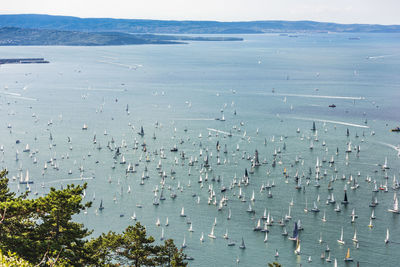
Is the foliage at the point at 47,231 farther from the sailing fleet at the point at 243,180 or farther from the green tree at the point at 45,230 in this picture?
the sailing fleet at the point at 243,180

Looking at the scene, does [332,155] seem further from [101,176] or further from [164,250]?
[164,250]

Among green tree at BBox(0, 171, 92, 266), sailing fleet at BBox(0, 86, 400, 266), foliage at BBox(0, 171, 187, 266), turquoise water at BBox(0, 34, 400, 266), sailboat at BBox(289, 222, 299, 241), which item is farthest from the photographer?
sailing fleet at BBox(0, 86, 400, 266)

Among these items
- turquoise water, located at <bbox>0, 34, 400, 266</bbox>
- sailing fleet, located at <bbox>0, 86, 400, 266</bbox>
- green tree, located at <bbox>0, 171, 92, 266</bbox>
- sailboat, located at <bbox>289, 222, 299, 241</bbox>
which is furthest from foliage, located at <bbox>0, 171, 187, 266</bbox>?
sailboat, located at <bbox>289, 222, 299, 241</bbox>

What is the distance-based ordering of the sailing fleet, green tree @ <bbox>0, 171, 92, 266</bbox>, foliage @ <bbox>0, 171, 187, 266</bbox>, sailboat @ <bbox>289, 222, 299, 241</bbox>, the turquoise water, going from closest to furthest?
foliage @ <bbox>0, 171, 187, 266</bbox>, green tree @ <bbox>0, 171, 92, 266</bbox>, sailboat @ <bbox>289, 222, 299, 241</bbox>, the turquoise water, the sailing fleet

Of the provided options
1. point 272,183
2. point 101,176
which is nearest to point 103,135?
point 101,176

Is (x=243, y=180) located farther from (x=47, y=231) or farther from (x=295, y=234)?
(x=47, y=231)

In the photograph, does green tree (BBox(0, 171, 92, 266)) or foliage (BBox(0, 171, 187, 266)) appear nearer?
foliage (BBox(0, 171, 187, 266))

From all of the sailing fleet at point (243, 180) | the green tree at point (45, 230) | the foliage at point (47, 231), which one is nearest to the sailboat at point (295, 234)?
the sailing fleet at point (243, 180)

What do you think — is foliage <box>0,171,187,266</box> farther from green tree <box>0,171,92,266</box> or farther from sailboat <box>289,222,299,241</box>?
sailboat <box>289,222,299,241</box>

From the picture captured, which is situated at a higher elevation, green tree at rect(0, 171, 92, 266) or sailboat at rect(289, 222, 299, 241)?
green tree at rect(0, 171, 92, 266)

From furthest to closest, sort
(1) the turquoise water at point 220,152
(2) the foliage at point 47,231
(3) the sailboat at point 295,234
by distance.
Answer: (1) the turquoise water at point 220,152, (3) the sailboat at point 295,234, (2) the foliage at point 47,231

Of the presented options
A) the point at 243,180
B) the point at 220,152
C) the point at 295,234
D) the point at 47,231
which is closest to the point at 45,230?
the point at 47,231
